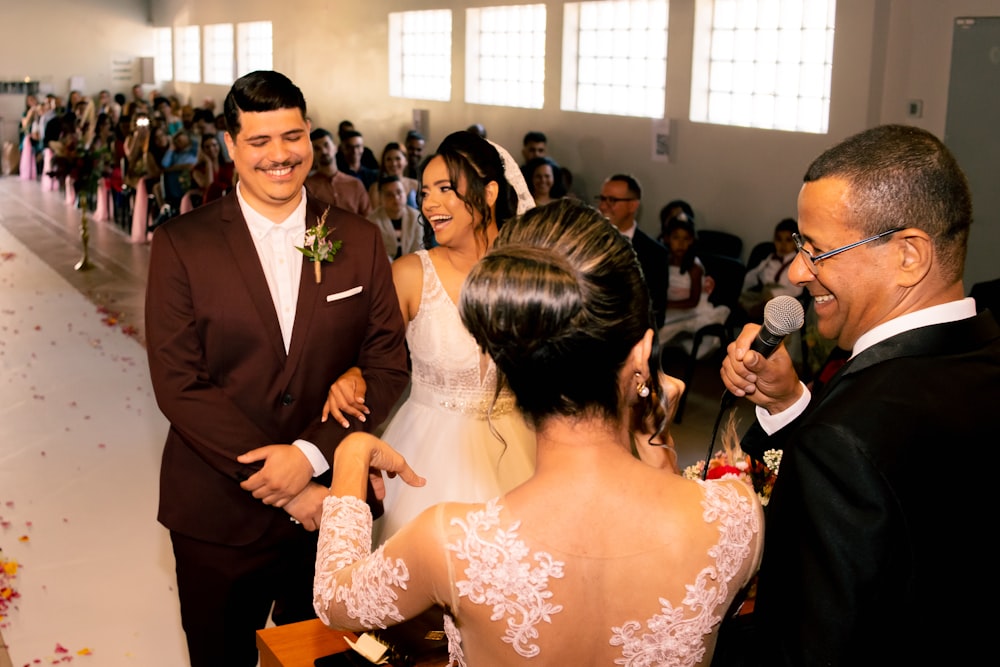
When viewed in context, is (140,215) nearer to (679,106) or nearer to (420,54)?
(420,54)

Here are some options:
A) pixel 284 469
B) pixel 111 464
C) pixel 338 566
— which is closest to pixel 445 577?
pixel 338 566

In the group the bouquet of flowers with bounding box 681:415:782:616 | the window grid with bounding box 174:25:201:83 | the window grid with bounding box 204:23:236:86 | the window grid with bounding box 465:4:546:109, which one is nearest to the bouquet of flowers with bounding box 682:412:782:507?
the bouquet of flowers with bounding box 681:415:782:616

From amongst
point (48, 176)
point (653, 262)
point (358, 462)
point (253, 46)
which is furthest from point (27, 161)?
point (358, 462)

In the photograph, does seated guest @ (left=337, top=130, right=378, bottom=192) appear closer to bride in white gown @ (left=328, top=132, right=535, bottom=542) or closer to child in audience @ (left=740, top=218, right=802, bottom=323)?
child in audience @ (left=740, top=218, right=802, bottom=323)

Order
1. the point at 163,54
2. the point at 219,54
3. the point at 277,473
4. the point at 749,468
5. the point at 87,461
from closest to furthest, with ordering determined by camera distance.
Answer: the point at 277,473 → the point at 749,468 → the point at 87,461 → the point at 219,54 → the point at 163,54

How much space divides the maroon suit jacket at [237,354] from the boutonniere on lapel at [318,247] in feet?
0.08

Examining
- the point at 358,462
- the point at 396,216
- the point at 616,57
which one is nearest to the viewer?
the point at 358,462

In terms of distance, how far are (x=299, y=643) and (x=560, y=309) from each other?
1.28 metres

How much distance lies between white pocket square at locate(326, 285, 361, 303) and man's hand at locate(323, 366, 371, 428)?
0.21m

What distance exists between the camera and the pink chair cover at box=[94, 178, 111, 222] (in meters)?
14.0

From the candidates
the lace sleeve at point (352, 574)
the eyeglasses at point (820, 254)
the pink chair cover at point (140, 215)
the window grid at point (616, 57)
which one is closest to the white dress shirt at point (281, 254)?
the lace sleeve at point (352, 574)

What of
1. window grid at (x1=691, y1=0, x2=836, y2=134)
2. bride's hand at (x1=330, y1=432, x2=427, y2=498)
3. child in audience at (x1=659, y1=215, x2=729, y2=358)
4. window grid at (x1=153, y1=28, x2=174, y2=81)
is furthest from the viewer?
window grid at (x1=153, y1=28, x2=174, y2=81)

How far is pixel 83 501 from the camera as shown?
5027 millimetres

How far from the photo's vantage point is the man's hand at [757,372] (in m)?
2.04
